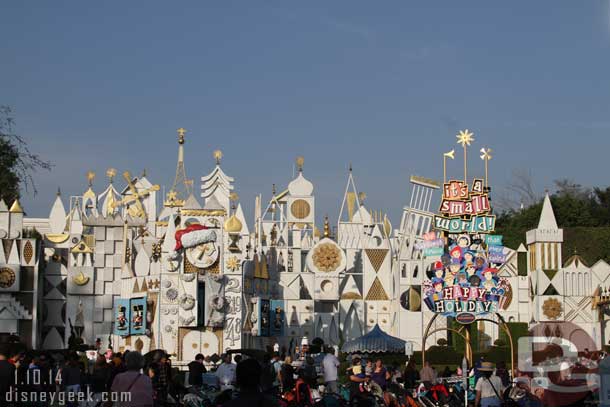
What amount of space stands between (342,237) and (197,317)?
85.9ft

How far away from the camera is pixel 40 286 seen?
201 feet

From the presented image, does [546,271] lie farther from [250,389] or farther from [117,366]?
[250,389]

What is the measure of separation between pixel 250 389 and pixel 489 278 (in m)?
35.1

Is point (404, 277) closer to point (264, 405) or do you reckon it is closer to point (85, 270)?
point (85, 270)

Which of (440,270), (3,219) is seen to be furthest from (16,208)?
(440,270)

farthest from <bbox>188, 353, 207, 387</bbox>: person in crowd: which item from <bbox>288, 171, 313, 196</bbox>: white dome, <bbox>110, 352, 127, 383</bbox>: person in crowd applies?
<bbox>288, 171, 313, 196</bbox>: white dome

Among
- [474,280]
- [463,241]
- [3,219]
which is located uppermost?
[3,219]

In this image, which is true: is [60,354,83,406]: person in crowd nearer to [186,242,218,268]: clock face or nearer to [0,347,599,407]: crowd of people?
[0,347,599,407]: crowd of people

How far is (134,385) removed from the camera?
13453 mm

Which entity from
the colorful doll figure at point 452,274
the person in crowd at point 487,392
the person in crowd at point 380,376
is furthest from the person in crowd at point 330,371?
the colorful doll figure at point 452,274

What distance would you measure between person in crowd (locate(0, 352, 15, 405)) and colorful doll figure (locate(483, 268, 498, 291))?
31.2 m

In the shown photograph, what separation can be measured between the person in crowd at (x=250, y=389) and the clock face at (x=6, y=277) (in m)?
50.4

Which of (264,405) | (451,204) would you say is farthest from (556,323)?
(264,405)

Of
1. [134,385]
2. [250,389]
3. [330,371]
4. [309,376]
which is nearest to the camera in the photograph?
[250,389]
